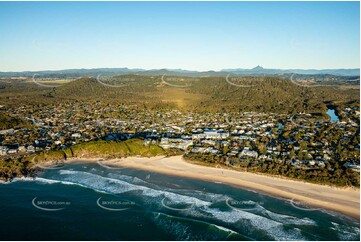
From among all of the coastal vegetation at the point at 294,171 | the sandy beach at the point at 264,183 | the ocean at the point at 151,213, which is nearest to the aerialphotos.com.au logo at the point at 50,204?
the ocean at the point at 151,213

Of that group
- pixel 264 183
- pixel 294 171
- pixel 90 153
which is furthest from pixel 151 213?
pixel 90 153

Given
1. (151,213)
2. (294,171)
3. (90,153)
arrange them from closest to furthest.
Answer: (151,213) → (294,171) → (90,153)

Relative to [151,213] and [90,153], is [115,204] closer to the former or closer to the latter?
[151,213]

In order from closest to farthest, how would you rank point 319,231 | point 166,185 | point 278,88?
point 319,231 → point 166,185 → point 278,88

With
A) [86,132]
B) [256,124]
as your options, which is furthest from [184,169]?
[256,124]

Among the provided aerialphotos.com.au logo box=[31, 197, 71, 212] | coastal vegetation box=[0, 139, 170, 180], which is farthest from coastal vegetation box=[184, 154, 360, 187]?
aerialphotos.com.au logo box=[31, 197, 71, 212]

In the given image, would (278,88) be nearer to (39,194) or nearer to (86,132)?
(86,132)

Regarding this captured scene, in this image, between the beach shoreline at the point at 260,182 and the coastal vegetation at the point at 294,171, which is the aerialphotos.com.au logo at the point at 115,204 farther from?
the coastal vegetation at the point at 294,171
